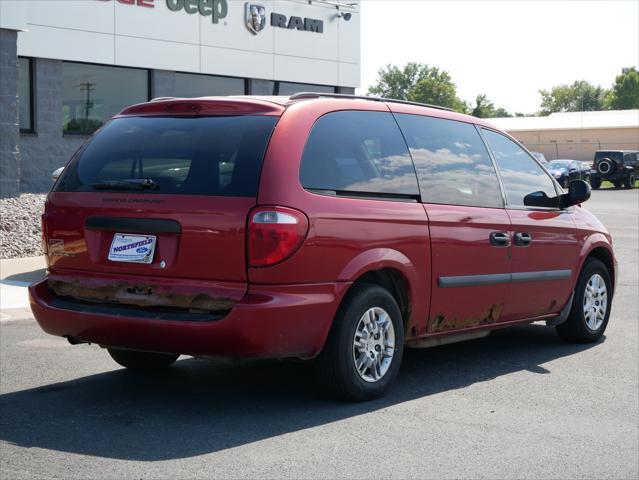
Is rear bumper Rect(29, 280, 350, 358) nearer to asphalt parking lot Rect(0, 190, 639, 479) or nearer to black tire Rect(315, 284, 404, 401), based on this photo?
black tire Rect(315, 284, 404, 401)

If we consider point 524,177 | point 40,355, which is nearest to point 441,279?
point 524,177

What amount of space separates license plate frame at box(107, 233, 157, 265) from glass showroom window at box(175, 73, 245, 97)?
20502 millimetres

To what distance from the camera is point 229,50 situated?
89.5ft

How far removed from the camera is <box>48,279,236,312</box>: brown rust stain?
18.5ft

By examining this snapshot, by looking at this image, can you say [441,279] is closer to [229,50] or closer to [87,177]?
[87,177]

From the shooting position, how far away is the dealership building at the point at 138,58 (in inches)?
899

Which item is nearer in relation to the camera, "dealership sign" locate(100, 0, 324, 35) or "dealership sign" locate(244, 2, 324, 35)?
"dealership sign" locate(100, 0, 324, 35)

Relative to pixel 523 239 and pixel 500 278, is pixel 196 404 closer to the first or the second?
pixel 500 278

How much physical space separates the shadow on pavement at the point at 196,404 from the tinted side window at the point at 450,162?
50.4 inches

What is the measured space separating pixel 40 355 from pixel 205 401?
209 cm

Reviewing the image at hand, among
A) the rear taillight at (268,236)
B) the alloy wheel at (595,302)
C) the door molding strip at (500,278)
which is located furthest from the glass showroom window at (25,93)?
the rear taillight at (268,236)

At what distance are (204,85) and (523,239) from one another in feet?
67.1

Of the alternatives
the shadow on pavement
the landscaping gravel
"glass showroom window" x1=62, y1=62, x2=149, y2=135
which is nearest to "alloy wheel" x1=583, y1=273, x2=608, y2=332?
the shadow on pavement

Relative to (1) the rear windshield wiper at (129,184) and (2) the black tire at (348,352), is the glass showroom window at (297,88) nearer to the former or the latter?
(1) the rear windshield wiper at (129,184)
